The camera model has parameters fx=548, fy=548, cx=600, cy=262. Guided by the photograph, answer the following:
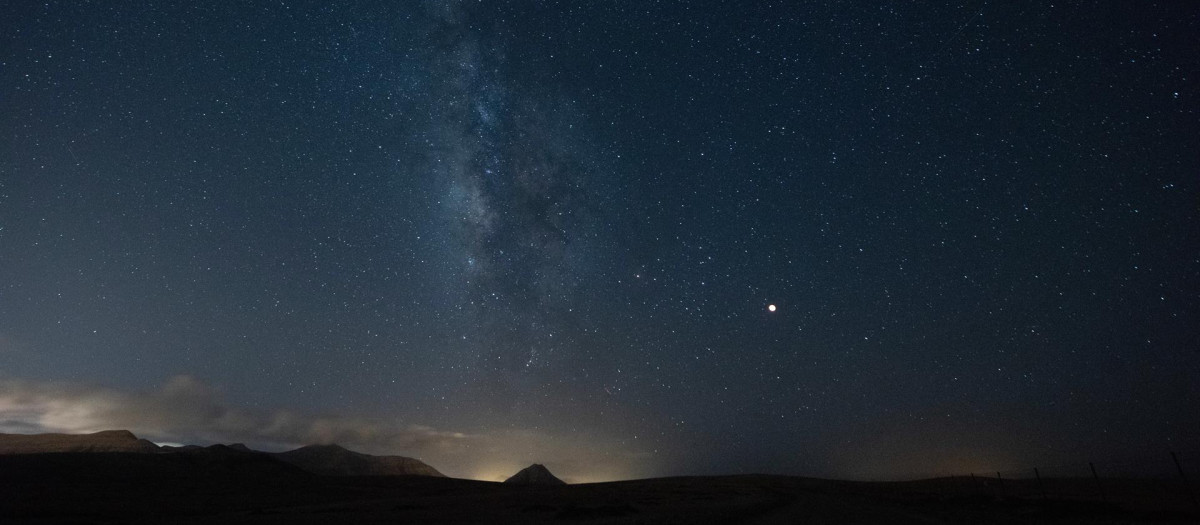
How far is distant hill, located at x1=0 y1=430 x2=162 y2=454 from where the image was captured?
365 feet

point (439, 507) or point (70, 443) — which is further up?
point (70, 443)

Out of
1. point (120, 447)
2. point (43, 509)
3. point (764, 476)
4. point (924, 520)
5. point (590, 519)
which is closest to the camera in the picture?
point (924, 520)

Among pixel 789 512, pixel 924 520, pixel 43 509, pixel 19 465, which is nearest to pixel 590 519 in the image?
pixel 789 512

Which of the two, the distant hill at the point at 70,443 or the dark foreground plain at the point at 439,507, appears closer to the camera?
the dark foreground plain at the point at 439,507

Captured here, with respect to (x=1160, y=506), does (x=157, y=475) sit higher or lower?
higher

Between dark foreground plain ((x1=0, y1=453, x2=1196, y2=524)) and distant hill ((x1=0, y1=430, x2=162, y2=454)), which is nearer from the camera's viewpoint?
dark foreground plain ((x1=0, y1=453, x2=1196, y2=524))

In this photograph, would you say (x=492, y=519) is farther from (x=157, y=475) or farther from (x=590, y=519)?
(x=157, y=475)

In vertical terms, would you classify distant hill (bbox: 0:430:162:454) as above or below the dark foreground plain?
above

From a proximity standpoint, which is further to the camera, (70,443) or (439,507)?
(70,443)

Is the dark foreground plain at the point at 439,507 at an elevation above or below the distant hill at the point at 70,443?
below

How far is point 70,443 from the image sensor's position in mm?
116375

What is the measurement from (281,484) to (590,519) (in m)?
73.4

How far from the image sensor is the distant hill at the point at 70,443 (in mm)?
111219

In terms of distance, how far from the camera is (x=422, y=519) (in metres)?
26.7
